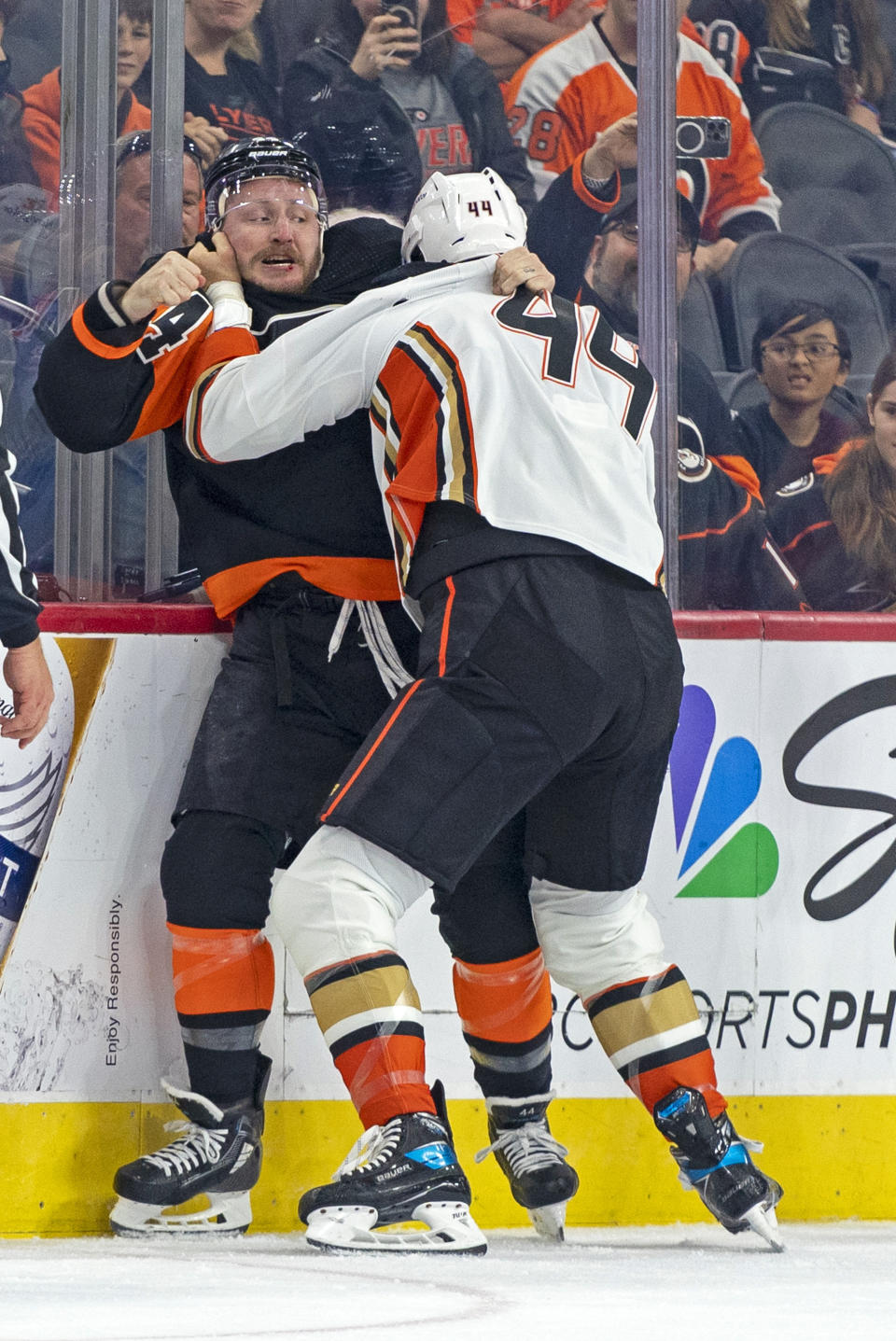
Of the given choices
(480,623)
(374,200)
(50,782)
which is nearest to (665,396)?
(374,200)

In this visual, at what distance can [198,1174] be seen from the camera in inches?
87.0

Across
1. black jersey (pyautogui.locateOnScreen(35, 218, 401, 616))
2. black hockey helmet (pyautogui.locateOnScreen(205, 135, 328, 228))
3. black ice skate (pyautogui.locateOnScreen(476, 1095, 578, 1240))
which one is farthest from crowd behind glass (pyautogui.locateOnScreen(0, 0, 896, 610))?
black ice skate (pyautogui.locateOnScreen(476, 1095, 578, 1240))

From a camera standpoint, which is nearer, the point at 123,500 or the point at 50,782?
the point at 50,782

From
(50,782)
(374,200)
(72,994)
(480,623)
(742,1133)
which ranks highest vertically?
(374,200)

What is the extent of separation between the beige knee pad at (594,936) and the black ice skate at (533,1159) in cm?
23

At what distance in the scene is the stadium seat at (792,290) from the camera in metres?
3.17

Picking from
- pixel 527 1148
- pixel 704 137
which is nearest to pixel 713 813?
pixel 527 1148

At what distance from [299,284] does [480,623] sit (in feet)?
2.38

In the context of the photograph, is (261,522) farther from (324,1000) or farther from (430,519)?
(324,1000)

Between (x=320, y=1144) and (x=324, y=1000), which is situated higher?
(x=324, y=1000)

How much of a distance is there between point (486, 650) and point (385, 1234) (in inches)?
27.0

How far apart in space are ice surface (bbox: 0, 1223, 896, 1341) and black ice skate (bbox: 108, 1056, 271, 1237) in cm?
6

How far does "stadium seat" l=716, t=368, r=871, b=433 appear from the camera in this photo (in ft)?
10.2

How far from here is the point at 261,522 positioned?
236 cm
